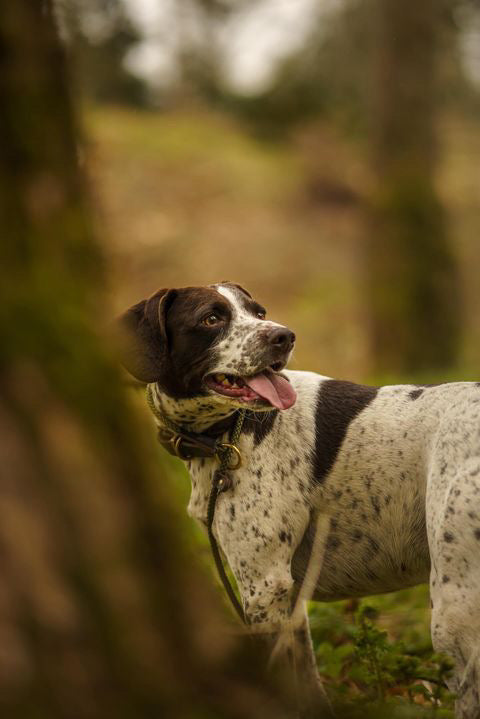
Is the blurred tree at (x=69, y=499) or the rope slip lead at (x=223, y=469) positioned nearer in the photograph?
the blurred tree at (x=69, y=499)

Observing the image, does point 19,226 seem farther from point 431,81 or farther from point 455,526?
point 431,81

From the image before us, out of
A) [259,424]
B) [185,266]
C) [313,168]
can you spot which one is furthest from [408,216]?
[313,168]

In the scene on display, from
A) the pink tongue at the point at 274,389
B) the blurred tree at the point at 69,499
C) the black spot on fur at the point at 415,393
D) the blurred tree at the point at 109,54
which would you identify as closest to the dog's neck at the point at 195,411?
the pink tongue at the point at 274,389

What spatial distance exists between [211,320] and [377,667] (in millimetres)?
1646

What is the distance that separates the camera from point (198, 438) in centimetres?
346

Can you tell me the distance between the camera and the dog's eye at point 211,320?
3.62 metres

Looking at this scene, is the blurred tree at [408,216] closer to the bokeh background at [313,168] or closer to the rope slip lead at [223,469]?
the bokeh background at [313,168]

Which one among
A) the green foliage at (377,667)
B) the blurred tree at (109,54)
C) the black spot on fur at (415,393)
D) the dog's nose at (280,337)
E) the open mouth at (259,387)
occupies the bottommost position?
the green foliage at (377,667)

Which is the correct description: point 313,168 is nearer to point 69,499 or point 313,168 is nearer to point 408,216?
point 408,216

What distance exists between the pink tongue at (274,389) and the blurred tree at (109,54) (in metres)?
15.6

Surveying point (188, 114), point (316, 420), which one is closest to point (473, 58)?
point (188, 114)

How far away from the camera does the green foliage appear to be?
262 centimetres

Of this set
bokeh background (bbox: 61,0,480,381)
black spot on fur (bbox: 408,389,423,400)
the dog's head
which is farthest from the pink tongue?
bokeh background (bbox: 61,0,480,381)

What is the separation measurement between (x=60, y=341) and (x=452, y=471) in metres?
1.57
